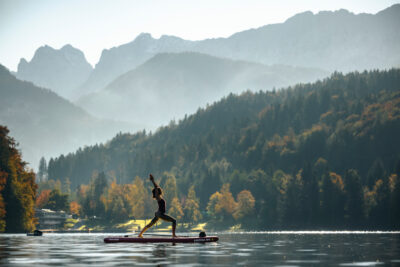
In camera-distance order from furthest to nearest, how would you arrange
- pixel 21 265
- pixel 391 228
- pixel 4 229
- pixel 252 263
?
pixel 391 228
pixel 4 229
pixel 252 263
pixel 21 265

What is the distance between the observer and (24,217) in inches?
5325

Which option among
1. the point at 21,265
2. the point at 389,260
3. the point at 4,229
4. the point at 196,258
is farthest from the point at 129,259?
the point at 4,229

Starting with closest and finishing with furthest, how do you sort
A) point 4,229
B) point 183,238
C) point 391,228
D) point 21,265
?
point 21,265 → point 183,238 → point 4,229 → point 391,228

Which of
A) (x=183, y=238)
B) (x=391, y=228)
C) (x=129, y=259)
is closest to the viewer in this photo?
(x=129, y=259)

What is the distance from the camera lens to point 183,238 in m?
57.2

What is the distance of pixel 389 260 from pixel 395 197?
527ft

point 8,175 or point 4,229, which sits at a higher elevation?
point 8,175

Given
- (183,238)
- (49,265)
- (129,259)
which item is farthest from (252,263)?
(183,238)

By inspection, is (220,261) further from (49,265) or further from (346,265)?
(49,265)

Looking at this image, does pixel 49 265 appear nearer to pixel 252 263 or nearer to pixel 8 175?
pixel 252 263

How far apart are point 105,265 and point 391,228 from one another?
166 meters

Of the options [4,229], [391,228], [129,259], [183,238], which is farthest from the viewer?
[391,228]

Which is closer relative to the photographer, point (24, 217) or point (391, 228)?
point (24, 217)

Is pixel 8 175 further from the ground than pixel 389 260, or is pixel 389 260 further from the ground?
pixel 8 175
